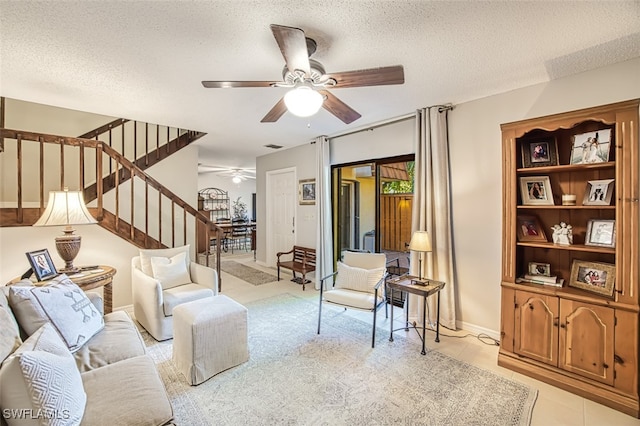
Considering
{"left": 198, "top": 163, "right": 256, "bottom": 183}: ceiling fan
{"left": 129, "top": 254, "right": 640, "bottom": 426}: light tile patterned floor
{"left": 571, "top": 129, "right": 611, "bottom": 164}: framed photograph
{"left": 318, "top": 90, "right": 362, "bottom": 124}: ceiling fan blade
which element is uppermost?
{"left": 198, "top": 163, "right": 256, "bottom": 183}: ceiling fan

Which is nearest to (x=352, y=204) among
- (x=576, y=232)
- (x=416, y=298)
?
(x=416, y=298)

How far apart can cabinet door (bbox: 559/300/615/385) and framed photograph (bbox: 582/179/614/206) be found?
792 mm

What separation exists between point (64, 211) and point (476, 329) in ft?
14.1

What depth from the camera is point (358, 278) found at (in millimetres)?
3133

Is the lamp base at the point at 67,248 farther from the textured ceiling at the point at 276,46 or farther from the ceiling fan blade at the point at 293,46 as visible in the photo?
the ceiling fan blade at the point at 293,46

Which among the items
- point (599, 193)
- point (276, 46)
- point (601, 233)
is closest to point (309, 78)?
point (276, 46)

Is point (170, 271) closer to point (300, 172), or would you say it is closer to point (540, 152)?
point (300, 172)

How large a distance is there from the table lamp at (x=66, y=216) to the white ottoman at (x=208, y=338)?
1.32 m

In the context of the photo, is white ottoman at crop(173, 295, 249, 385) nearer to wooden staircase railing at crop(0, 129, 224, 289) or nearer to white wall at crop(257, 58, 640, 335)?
wooden staircase railing at crop(0, 129, 224, 289)

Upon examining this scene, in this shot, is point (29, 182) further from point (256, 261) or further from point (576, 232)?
point (576, 232)

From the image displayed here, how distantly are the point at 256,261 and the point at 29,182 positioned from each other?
4029mm

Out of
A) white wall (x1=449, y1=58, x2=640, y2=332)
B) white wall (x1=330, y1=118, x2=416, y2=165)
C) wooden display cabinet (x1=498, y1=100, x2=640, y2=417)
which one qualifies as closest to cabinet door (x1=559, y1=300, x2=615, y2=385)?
wooden display cabinet (x1=498, y1=100, x2=640, y2=417)

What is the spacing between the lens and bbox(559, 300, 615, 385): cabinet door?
1.98 metres

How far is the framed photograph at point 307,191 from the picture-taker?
16.7ft
